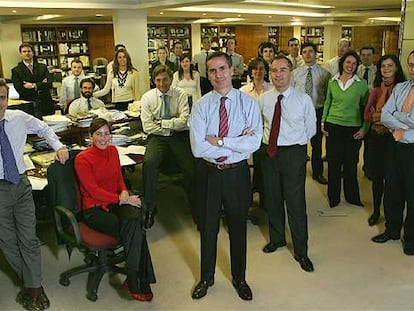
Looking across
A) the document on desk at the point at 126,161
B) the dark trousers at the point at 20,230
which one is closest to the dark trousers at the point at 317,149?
the document on desk at the point at 126,161

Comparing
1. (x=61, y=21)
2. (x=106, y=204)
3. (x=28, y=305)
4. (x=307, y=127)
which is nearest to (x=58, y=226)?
(x=106, y=204)

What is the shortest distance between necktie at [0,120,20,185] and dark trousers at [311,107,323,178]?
3.36 m

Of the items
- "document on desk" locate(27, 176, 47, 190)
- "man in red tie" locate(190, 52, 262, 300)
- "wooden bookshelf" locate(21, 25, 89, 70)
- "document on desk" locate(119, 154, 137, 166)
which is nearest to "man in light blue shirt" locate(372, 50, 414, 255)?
"man in red tie" locate(190, 52, 262, 300)

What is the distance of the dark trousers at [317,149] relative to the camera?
5.09 metres

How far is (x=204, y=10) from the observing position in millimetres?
9484

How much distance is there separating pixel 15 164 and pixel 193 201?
71.0 inches

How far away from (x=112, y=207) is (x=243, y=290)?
3.51 ft

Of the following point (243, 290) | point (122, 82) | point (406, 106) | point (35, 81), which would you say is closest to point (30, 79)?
point (35, 81)

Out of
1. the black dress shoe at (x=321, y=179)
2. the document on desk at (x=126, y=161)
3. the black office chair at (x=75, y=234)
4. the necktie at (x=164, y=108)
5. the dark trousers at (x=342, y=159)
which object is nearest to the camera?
the black office chair at (x=75, y=234)

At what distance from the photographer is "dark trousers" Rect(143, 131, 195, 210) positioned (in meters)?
3.98

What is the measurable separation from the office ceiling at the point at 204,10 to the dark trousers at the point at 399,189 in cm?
404

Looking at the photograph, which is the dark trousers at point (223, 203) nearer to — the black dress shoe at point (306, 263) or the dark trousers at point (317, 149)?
the black dress shoe at point (306, 263)

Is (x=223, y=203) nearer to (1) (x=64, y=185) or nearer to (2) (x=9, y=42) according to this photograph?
(1) (x=64, y=185)

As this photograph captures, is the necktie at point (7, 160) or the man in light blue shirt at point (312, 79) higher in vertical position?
the man in light blue shirt at point (312, 79)
